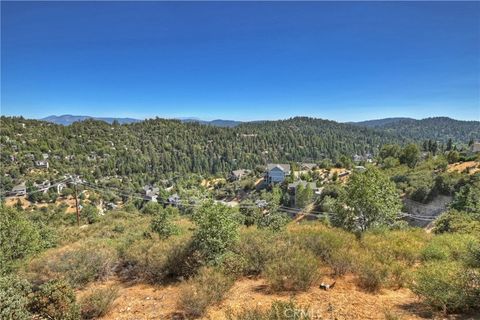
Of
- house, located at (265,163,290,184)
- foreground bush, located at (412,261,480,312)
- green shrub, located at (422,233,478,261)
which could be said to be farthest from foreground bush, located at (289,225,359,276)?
house, located at (265,163,290,184)

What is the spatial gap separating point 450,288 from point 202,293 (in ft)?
11.5

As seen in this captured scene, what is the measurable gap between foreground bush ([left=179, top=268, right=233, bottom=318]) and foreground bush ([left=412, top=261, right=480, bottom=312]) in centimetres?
294

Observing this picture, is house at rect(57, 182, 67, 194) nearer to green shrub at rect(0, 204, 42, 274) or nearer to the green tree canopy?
green shrub at rect(0, 204, 42, 274)

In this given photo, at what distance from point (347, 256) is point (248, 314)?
3.03 m

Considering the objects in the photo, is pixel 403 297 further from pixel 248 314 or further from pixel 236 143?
pixel 236 143

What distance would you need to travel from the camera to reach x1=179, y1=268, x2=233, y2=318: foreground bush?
15.3 ft

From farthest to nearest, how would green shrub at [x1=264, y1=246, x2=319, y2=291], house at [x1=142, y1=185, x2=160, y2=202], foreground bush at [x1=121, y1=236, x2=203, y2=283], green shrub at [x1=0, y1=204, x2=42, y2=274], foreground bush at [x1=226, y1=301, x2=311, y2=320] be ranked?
house at [x1=142, y1=185, x2=160, y2=202], green shrub at [x1=0, y1=204, x2=42, y2=274], foreground bush at [x1=121, y1=236, x2=203, y2=283], green shrub at [x1=264, y1=246, x2=319, y2=291], foreground bush at [x1=226, y1=301, x2=311, y2=320]

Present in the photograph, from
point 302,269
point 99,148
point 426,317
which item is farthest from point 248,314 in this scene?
point 99,148

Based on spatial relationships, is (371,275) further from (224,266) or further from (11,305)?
(11,305)

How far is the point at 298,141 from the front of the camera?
116 m

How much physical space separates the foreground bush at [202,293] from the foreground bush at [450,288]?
9.66ft

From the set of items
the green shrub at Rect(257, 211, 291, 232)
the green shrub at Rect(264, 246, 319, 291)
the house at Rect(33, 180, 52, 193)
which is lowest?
the house at Rect(33, 180, 52, 193)

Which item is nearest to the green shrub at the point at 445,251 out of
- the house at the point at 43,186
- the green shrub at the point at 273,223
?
the green shrub at the point at 273,223

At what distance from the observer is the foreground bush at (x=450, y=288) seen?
404 centimetres
